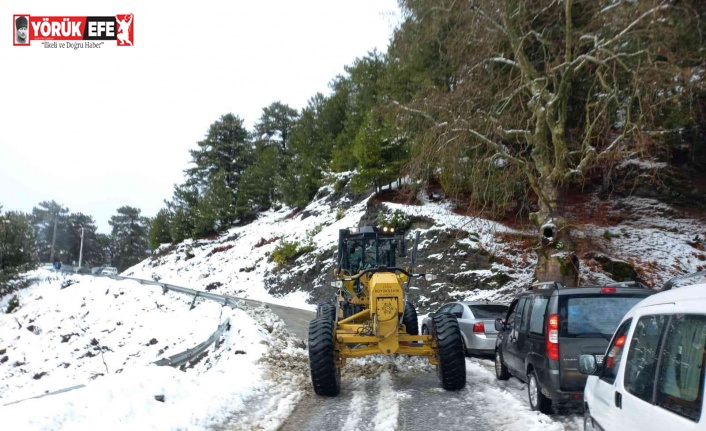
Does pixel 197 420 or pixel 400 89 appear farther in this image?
pixel 400 89

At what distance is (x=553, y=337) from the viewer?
6.18 metres

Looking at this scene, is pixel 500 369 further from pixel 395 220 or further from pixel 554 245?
pixel 395 220

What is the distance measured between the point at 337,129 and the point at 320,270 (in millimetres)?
21510

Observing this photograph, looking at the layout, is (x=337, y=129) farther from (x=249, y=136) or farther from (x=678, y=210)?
(x=678, y=210)

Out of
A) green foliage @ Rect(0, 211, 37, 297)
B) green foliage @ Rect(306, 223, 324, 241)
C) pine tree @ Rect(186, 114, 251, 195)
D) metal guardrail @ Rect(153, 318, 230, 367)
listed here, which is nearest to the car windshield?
metal guardrail @ Rect(153, 318, 230, 367)

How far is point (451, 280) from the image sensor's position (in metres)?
20.2

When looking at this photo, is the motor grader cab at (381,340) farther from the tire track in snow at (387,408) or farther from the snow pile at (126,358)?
the snow pile at (126,358)

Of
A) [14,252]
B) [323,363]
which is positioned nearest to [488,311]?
[323,363]

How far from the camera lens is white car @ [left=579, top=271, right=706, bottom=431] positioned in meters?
2.70

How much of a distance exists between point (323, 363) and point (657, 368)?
516 cm

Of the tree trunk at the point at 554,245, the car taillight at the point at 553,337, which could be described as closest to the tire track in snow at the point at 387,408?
the car taillight at the point at 553,337

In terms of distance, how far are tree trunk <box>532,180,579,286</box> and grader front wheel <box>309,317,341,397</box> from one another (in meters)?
9.44

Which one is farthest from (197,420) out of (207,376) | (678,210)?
(678,210)

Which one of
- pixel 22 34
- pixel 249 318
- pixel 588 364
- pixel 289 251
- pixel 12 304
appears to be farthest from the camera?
pixel 12 304
